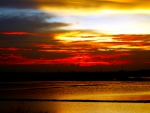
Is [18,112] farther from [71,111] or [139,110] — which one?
[139,110]

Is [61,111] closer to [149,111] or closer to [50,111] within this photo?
[50,111]

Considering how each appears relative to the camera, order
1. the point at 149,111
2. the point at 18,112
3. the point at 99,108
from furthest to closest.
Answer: the point at 99,108 < the point at 149,111 < the point at 18,112

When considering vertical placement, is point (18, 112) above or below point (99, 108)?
below

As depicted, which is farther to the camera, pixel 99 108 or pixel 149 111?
pixel 99 108

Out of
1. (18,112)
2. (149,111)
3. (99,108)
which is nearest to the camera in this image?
(18,112)

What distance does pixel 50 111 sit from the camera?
30.4 metres

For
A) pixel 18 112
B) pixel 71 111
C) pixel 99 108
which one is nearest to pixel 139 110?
pixel 99 108

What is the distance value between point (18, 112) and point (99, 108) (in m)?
10.8

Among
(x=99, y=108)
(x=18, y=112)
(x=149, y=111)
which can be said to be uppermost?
(x=99, y=108)

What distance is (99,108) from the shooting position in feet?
107

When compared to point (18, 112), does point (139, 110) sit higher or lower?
higher

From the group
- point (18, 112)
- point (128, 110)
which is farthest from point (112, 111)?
point (18, 112)

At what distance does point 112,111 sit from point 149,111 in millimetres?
2866

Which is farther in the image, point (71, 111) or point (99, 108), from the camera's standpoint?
point (99, 108)
